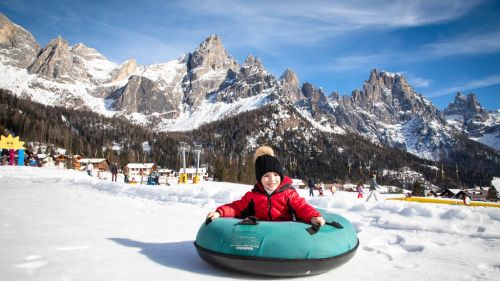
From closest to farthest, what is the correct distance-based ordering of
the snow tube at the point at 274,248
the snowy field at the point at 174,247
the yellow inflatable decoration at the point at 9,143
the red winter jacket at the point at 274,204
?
the snow tube at the point at 274,248 → the snowy field at the point at 174,247 → the red winter jacket at the point at 274,204 → the yellow inflatable decoration at the point at 9,143

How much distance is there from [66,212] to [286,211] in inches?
297

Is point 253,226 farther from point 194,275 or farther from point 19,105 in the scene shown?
point 19,105

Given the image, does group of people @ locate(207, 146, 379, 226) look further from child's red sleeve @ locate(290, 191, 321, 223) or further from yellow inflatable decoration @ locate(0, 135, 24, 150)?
yellow inflatable decoration @ locate(0, 135, 24, 150)

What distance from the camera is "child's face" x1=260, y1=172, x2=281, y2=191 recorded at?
5.20m

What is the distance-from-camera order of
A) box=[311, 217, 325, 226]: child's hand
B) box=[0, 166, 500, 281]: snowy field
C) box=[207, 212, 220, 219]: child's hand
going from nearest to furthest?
box=[0, 166, 500, 281]: snowy field, box=[311, 217, 325, 226]: child's hand, box=[207, 212, 220, 219]: child's hand

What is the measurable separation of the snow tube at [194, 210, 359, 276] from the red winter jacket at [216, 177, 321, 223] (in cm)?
61

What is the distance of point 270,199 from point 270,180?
288 millimetres

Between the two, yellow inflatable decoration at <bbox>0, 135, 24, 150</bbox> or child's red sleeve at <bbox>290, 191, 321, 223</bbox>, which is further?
yellow inflatable decoration at <bbox>0, 135, 24, 150</bbox>

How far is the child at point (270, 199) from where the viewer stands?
5125 mm

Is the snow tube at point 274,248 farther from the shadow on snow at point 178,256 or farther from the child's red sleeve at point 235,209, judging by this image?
the child's red sleeve at point 235,209

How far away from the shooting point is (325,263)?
14.1ft

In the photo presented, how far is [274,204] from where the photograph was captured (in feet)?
17.0

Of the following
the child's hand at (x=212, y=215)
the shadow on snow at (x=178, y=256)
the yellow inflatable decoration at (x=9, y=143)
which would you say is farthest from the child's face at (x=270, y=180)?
the yellow inflatable decoration at (x=9, y=143)

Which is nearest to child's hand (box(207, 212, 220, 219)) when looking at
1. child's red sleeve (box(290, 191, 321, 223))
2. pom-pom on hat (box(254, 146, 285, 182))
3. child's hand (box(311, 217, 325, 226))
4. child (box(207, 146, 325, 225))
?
child (box(207, 146, 325, 225))
